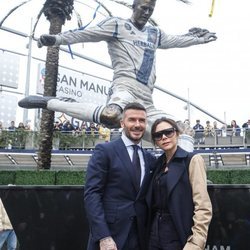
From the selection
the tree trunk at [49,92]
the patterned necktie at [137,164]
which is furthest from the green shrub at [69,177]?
the patterned necktie at [137,164]

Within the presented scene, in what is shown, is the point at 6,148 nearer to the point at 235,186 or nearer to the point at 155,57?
the point at 155,57

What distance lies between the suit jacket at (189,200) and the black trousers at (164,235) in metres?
0.05

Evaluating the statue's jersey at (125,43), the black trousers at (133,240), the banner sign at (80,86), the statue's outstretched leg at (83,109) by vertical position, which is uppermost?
the banner sign at (80,86)

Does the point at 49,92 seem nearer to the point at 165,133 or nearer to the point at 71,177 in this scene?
the point at 71,177

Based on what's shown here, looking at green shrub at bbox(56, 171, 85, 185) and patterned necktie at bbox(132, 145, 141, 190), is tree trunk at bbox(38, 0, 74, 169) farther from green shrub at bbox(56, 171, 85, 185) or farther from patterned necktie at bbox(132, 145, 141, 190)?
patterned necktie at bbox(132, 145, 141, 190)

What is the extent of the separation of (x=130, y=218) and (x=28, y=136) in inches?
593

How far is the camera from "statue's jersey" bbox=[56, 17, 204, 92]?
15.9ft

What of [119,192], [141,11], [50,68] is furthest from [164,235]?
[50,68]

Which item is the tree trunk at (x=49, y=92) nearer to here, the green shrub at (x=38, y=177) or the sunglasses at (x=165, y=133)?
the green shrub at (x=38, y=177)

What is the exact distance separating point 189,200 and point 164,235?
0.80ft

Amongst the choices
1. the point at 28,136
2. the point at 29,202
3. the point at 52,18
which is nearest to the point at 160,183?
the point at 29,202

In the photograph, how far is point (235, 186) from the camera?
310cm

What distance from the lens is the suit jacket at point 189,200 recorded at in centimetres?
237

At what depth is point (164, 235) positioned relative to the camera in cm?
248
